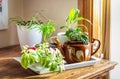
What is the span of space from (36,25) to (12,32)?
1.41ft

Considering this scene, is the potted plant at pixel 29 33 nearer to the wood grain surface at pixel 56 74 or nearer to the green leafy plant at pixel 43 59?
the wood grain surface at pixel 56 74

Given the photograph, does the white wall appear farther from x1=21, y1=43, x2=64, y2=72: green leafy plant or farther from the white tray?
x1=21, y1=43, x2=64, y2=72: green leafy plant

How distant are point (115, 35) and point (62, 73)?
1.77 feet

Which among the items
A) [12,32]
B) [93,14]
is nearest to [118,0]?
[93,14]

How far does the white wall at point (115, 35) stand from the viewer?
4.85 ft

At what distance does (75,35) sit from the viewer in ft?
4.15

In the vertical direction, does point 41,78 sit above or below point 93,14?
below

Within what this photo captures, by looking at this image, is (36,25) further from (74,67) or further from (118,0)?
(118,0)

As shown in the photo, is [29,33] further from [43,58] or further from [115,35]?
[115,35]

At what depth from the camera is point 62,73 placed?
45.8 inches

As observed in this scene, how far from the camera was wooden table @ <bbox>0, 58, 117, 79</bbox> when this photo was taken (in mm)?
1132

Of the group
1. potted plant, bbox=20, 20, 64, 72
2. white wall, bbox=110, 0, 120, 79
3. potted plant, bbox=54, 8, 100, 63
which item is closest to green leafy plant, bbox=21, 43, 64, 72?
potted plant, bbox=20, 20, 64, 72

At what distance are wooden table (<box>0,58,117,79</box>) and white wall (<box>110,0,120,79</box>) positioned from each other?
213 mm

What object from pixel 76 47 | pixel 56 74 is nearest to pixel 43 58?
pixel 56 74
